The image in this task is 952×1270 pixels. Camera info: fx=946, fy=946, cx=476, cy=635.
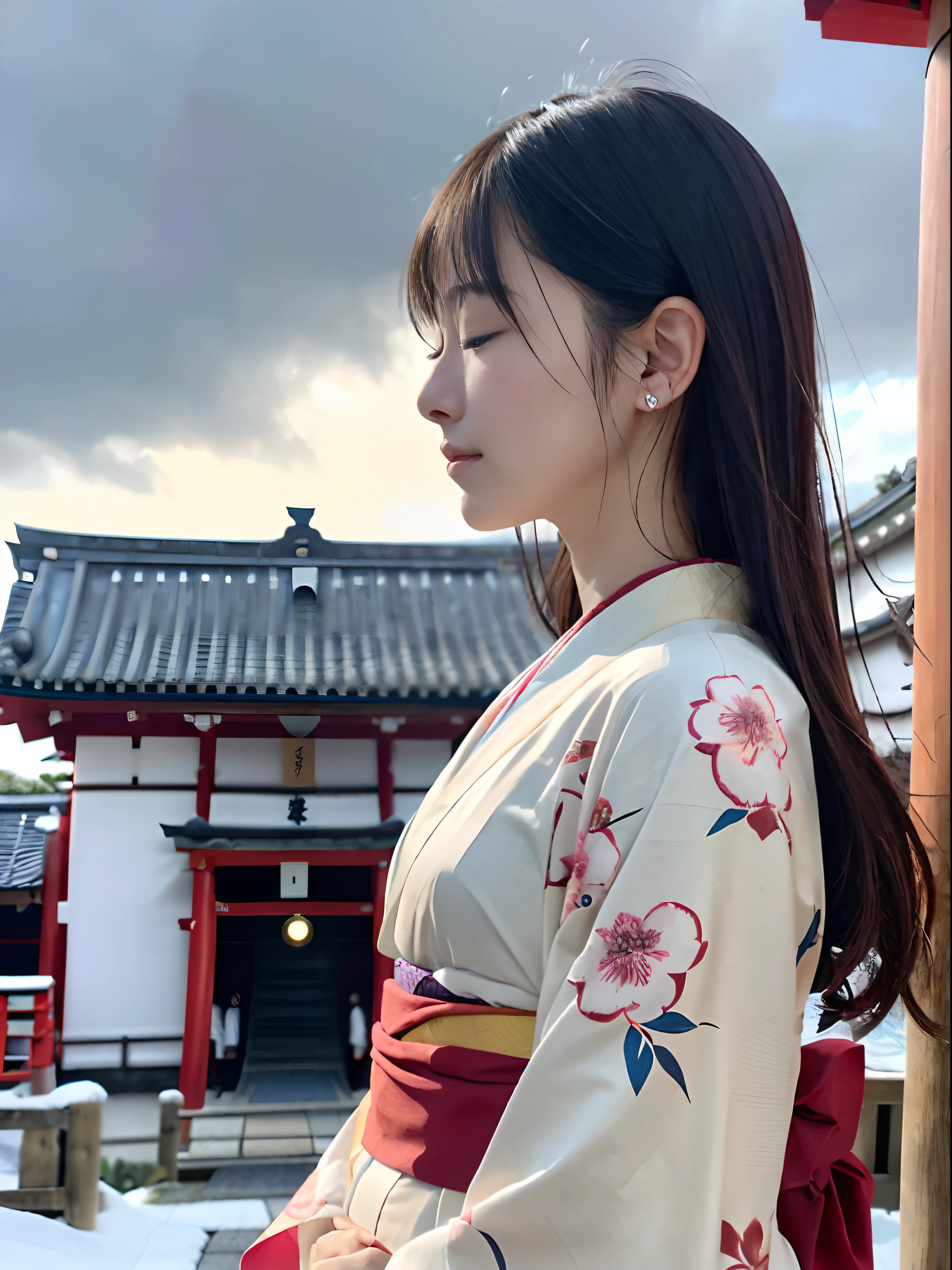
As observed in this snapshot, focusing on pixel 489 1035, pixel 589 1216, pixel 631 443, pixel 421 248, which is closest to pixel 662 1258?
pixel 589 1216

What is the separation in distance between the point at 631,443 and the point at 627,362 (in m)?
0.07

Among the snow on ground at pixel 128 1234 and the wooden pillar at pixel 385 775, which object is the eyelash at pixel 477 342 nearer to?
the snow on ground at pixel 128 1234

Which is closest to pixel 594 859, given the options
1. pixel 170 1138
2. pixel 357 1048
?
pixel 170 1138

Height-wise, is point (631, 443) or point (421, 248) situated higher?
point (421, 248)

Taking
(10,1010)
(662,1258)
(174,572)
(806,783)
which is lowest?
(10,1010)

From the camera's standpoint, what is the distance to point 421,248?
0.83 m

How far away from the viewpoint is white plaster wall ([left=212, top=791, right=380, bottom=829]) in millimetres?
5797

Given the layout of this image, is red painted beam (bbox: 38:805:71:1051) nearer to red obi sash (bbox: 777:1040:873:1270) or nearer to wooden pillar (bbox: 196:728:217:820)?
wooden pillar (bbox: 196:728:217:820)

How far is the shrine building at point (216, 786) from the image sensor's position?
5555mm

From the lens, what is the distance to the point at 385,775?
19.6ft

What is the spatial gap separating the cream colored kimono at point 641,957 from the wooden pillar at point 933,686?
0.15 m

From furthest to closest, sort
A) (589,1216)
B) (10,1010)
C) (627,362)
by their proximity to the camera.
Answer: (10,1010), (627,362), (589,1216)

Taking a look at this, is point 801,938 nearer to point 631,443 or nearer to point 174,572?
point 631,443

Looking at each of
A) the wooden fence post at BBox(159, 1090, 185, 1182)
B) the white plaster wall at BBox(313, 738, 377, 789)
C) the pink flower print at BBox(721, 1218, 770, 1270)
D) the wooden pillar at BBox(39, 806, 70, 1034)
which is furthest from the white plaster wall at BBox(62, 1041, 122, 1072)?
the pink flower print at BBox(721, 1218, 770, 1270)
